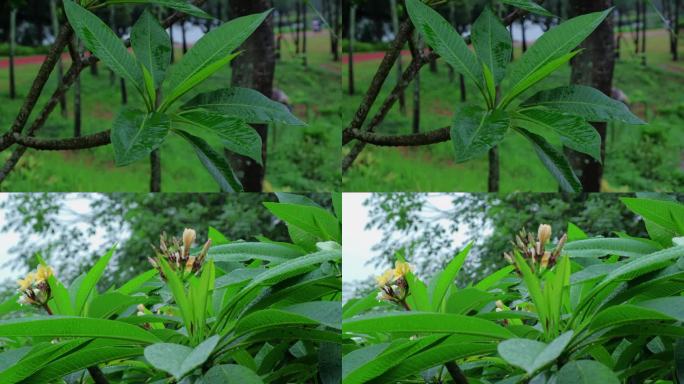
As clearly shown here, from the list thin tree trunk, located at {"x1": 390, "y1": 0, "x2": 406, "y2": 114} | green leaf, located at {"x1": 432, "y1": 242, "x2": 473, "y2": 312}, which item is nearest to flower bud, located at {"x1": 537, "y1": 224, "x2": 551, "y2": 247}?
green leaf, located at {"x1": 432, "y1": 242, "x2": 473, "y2": 312}

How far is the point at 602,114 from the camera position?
1.21m

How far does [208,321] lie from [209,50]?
0.42 m

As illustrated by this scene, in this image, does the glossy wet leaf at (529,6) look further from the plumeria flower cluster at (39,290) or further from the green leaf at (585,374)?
the plumeria flower cluster at (39,290)

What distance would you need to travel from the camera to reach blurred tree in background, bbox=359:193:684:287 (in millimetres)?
1853

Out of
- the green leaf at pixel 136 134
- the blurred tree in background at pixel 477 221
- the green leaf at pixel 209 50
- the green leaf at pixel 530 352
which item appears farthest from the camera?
the blurred tree in background at pixel 477 221

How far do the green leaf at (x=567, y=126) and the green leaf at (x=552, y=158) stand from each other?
0.03 m

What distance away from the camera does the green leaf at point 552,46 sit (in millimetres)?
1162

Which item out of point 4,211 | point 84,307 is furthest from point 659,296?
point 4,211

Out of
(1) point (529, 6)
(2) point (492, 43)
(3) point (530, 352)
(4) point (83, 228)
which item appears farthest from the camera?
(4) point (83, 228)

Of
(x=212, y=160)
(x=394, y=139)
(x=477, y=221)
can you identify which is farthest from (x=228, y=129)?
(x=477, y=221)

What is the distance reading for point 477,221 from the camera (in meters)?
2.05

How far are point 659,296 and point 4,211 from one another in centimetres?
297

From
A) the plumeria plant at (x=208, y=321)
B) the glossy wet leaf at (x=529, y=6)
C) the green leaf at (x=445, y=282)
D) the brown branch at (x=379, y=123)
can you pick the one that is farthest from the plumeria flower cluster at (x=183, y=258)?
the glossy wet leaf at (x=529, y=6)

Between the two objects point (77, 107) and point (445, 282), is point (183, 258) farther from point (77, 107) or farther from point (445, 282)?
point (77, 107)
